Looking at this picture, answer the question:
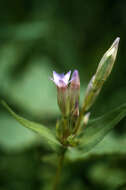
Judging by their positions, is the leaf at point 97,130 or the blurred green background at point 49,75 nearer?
the leaf at point 97,130

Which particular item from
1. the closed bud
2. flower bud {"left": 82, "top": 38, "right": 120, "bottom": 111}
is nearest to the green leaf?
flower bud {"left": 82, "top": 38, "right": 120, "bottom": 111}

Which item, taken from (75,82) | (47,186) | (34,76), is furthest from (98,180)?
(34,76)

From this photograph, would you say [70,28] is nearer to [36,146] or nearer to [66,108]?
[36,146]

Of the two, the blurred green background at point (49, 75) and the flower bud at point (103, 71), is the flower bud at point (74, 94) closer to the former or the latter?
the flower bud at point (103, 71)

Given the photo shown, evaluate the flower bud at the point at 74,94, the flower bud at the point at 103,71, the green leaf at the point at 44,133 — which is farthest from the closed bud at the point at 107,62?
the green leaf at the point at 44,133

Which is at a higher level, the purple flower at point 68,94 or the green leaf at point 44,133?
the purple flower at point 68,94
